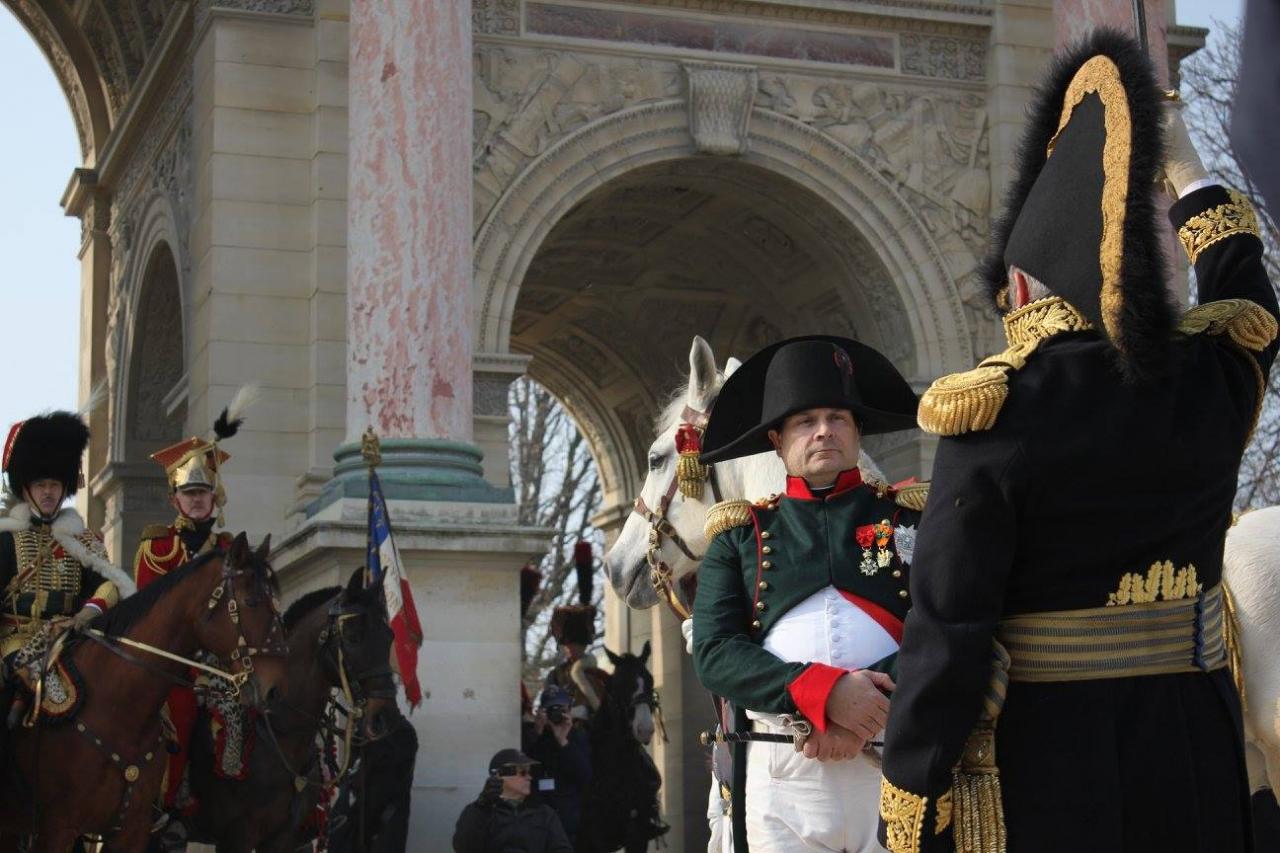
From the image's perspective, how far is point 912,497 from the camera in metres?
5.02

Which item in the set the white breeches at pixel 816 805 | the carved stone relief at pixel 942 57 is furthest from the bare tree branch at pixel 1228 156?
the white breeches at pixel 816 805

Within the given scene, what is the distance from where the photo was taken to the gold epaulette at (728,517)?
16.6 feet

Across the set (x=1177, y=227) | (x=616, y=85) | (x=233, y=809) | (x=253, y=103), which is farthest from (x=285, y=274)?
(x=1177, y=227)

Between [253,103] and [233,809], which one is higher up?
[253,103]

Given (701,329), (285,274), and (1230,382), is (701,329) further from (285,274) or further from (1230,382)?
(1230,382)

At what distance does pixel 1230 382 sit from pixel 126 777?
22.4 ft

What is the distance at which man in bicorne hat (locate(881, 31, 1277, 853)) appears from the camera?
370 centimetres

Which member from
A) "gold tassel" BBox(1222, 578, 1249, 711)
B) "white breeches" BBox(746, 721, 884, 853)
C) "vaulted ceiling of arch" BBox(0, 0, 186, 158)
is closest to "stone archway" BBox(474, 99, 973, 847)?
"vaulted ceiling of arch" BBox(0, 0, 186, 158)

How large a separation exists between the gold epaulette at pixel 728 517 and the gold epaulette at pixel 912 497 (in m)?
0.37

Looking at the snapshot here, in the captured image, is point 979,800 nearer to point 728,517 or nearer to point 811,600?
point 811,600

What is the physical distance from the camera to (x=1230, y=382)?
3.93 meters

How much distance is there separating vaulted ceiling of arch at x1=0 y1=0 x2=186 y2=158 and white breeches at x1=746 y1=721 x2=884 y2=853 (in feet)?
56.4

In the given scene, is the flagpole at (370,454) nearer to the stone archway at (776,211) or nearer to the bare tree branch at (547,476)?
the stone archway at (776,211)

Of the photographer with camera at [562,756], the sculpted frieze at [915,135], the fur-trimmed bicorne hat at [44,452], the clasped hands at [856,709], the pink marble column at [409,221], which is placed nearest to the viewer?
the clasped hands at [856,709]
